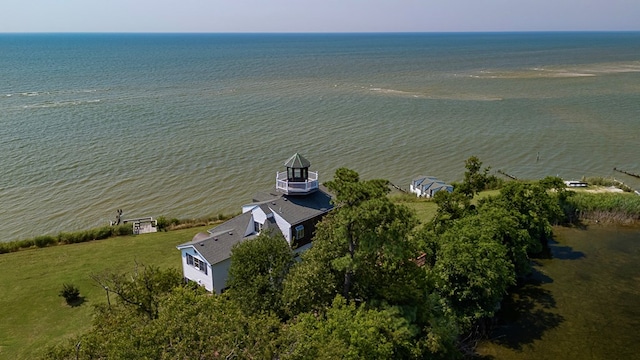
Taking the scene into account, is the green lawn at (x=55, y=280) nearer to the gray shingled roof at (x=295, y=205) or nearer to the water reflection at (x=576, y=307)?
the gray shingled roof at (x=295, y=205)

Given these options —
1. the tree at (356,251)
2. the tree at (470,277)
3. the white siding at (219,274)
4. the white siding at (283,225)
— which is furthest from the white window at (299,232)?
the tree at (470,277)

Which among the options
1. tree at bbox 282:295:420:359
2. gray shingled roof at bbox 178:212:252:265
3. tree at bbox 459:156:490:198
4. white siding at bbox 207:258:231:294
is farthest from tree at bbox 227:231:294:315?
tree at bbox 459:156:490:198

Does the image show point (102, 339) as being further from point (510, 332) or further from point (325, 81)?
point (325, 81)

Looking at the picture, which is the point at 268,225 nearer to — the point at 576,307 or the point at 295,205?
the point at 295,205

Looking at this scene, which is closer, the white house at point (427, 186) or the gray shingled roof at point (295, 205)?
the gray shingled roof at point (295, 205)

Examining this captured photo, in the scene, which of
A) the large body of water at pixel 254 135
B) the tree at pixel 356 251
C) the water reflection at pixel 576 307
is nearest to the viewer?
the tree at pixel 356 251

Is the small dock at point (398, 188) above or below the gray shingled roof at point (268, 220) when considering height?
below

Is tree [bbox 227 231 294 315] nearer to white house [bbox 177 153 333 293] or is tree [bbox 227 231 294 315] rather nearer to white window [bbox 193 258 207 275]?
white house [bbox 177 153 333 293]
